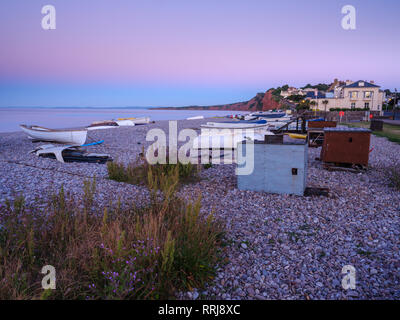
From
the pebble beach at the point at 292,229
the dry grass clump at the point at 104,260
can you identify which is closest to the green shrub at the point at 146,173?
the pebble beach at the point at 292,229

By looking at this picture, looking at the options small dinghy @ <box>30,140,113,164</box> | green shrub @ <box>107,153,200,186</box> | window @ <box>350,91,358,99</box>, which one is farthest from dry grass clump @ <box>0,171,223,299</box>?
window @ <box>350,91,358,99</box>

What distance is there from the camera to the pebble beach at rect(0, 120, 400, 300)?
3352mm

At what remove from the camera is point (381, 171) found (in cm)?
896

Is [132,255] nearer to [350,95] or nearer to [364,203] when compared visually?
[364,203]

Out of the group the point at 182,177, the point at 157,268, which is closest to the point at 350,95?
the point at 182,177

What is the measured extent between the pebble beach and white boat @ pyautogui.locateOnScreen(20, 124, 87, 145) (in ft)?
19.8

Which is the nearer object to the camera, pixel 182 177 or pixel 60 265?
pixel 60 265

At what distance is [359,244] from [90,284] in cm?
419

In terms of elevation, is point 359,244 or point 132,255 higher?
point 132,255

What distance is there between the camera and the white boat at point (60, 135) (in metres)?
14.5

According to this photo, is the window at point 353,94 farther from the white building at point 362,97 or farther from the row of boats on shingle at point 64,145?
the row of boats on shingle at point 64,145
